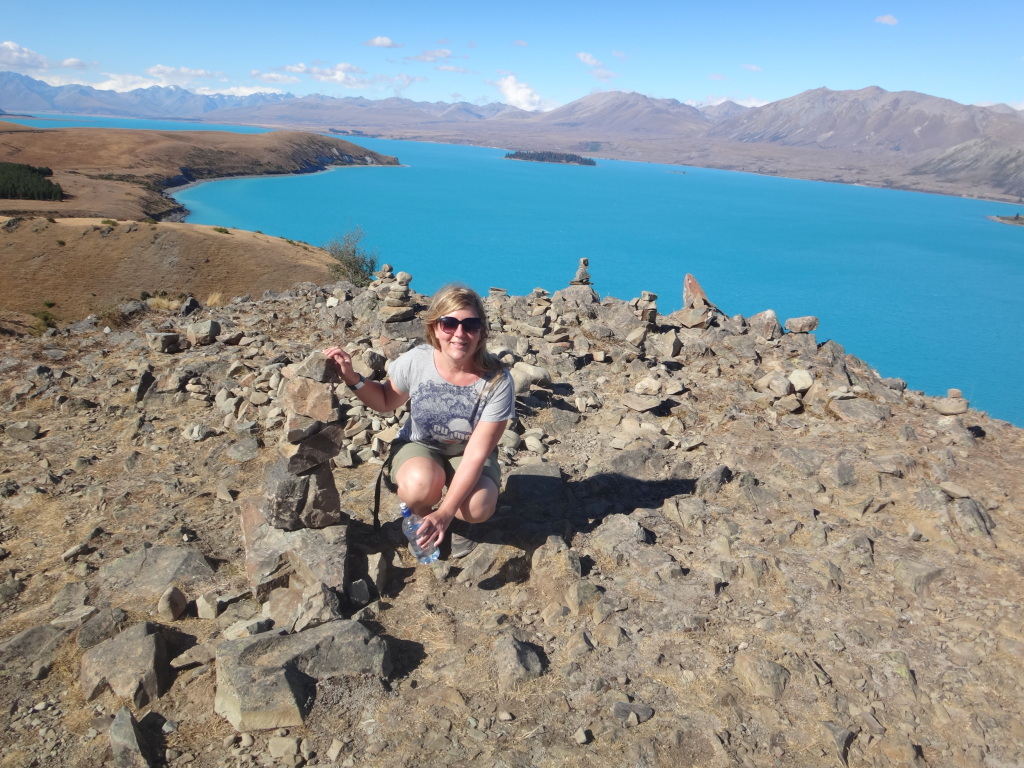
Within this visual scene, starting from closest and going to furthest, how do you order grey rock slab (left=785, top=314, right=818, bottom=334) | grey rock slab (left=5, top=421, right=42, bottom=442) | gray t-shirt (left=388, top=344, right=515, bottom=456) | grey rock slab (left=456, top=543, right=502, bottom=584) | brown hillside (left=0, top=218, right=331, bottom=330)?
1. gray t-shirt (left=388, top=344, right=515, bottom=456)
2. grey rock slab (left=456, top=543, right=502, bottom=584)
3. grey rock slab (left=5, top=421, right=42, bottom=442)
4. grey rock slab (left=785, top=314, right=818, bottom=334)
5. brown hillside (left=0, top=218, right=331, bottom=330)

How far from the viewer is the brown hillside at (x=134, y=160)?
5272 cm

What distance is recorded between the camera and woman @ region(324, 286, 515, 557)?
356 centimetres

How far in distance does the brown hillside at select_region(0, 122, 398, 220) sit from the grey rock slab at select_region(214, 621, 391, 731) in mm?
49110

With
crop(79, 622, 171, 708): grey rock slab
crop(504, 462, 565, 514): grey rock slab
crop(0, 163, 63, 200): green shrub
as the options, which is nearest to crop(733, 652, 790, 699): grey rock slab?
crop(504, 462, 565, 514): grey rock slab

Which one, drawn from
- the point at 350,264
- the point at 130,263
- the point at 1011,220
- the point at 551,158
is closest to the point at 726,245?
the point at 350,264

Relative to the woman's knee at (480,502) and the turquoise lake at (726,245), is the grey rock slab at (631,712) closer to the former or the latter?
the woman's knee at (480,502)

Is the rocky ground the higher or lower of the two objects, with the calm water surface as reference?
higher

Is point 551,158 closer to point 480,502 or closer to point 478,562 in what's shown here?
point 478,562

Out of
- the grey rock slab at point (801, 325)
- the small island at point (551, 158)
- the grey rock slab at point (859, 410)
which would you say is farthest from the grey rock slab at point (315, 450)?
the small island at point (551, 158)

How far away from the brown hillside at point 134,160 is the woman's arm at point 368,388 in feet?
159

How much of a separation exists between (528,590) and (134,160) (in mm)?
94714

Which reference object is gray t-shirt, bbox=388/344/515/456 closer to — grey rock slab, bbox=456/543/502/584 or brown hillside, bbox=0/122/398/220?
grey rock slab, bbox=456/543/502/584

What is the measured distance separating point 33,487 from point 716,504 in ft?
17.8

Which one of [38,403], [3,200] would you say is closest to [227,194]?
[3,200]
